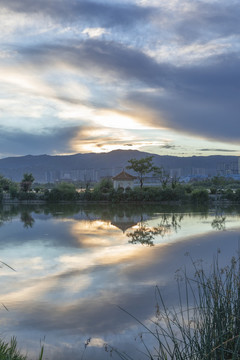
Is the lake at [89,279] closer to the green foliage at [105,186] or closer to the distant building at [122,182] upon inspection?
the green foliage at [105,186]

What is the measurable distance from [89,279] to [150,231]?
5.56m

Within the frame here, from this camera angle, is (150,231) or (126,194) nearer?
(150,231)

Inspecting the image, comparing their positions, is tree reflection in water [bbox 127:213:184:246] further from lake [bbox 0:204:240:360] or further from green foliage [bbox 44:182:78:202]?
green foliage [bbox 44:182:78:202]

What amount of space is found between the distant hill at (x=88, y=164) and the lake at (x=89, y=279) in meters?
71.7

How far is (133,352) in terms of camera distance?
3.42 metres

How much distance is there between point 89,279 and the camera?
579cm

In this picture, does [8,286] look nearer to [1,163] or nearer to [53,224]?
[53,224]

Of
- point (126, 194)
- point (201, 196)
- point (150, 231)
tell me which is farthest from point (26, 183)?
point (150, 231)

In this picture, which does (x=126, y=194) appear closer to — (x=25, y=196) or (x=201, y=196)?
(x=201, y=196)

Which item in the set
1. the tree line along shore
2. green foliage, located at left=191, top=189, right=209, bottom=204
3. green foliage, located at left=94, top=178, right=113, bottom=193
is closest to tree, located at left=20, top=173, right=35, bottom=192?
the tree line along shore

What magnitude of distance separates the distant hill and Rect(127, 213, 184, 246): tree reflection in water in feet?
224

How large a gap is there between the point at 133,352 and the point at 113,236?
276 inches

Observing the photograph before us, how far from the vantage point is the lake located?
12.4 feet

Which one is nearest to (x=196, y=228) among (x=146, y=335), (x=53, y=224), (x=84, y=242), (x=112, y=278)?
(x=84, y=242)
